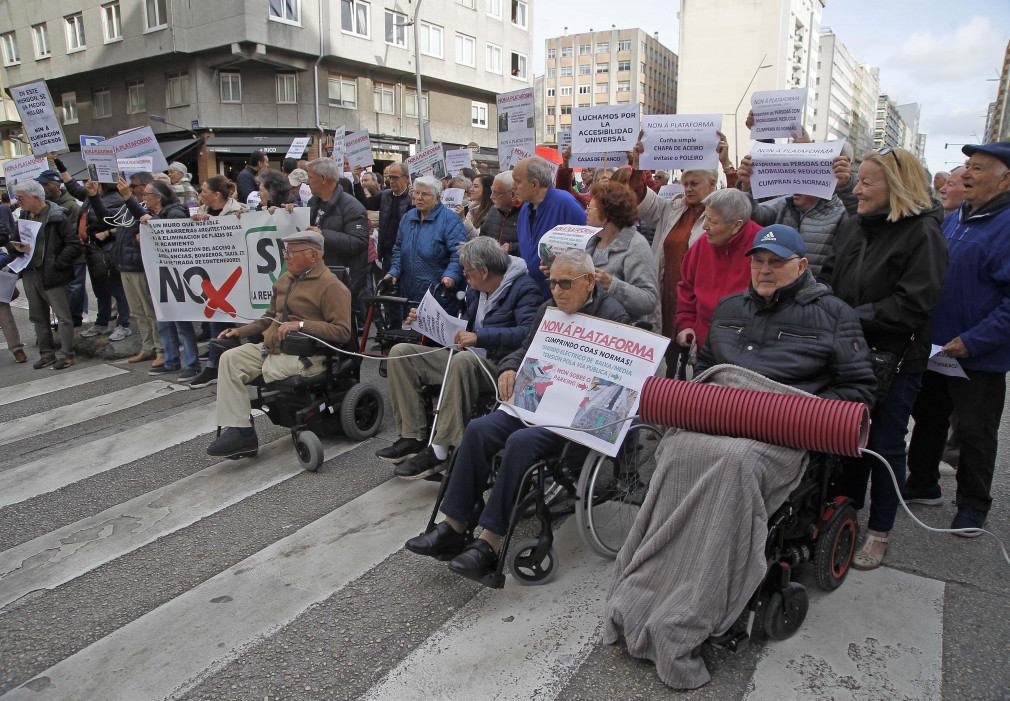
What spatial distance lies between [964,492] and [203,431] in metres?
5.59

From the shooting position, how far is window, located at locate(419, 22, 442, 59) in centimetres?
3362

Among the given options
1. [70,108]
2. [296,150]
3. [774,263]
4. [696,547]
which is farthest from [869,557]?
[70,108]

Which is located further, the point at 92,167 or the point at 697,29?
the point at 697,29

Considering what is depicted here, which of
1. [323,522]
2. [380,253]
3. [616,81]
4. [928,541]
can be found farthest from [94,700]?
[616,81]

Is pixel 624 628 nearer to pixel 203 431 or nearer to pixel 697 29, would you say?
pixel 203 431

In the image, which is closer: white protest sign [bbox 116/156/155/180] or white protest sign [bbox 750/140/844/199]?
white protest sign [bbox 750/140/844/199]

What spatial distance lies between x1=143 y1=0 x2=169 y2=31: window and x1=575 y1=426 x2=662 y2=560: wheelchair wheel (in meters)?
33.1

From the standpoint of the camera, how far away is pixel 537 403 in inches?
140

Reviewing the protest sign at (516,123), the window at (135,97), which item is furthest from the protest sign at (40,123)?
the window at (135,97)

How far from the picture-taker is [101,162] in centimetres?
853

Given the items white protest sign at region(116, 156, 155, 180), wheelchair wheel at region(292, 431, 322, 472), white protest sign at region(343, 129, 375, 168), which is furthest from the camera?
white protest sign at region(343, 129, 375, 168)

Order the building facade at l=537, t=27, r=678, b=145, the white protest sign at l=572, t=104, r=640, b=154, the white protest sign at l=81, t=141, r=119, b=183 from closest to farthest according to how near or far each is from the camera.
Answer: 1. the white protest sign at l=572, t=104, r=640, b=154
2. the white protest sign at l=81, t=141, r=119, b=183
3. the building facade at l=537, t=27, r=678, b=145

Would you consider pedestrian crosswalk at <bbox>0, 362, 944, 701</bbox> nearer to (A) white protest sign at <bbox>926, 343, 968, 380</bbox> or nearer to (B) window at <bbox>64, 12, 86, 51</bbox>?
(A) white protest sign at <bbox>926, 343, 968, 380</bbox>

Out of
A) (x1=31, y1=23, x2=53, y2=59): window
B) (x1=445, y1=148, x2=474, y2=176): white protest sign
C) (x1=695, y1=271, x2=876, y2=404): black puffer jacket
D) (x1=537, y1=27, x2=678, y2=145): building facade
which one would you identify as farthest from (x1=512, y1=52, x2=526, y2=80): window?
(x1=537, y1=27, x2=678, y2=145): building facade
